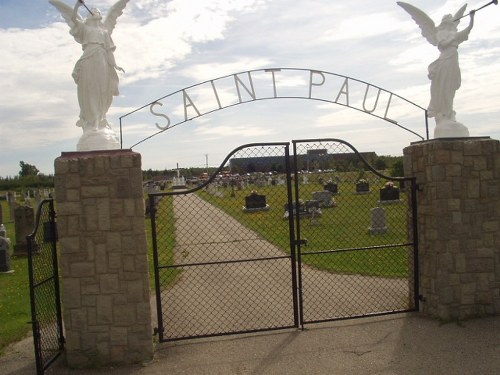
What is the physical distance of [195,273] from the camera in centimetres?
991

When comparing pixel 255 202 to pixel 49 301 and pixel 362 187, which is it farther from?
pixel 49 301

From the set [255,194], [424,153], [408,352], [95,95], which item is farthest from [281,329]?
[255,194]

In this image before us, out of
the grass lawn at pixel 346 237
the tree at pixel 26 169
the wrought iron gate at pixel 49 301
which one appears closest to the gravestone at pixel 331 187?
the grass lawn at pixel 346 237

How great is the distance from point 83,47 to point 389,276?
6239 millimetres

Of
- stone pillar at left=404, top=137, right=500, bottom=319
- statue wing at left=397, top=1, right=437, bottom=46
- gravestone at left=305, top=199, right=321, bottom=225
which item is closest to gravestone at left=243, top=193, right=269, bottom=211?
gravestone at left=305, top=199, right=321, bottom=225

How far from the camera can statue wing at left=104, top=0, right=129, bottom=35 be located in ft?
18.2

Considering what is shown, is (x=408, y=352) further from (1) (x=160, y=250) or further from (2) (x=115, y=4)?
(1) (x=160, y=250)

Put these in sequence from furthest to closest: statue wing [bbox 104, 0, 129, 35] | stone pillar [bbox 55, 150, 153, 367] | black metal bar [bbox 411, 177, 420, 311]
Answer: black metal bar [bbox 411, 177, 420, 311], statue wing [bbox 104, 0, 129, 35], stone pillar [bbox 55, 150, 153, 367]

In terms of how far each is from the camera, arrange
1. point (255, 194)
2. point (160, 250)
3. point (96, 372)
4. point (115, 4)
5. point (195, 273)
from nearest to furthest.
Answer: point (96, 372) → point (115, 4) → point (195, 273) → point (160, 250) → point (255, 194)

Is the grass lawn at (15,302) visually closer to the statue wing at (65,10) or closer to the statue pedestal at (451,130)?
the statue wing at (65,10)

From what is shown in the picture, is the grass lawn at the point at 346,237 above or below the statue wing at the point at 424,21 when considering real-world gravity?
below

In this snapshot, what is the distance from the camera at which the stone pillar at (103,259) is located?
526cm

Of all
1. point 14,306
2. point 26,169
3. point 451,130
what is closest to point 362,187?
point 451,130

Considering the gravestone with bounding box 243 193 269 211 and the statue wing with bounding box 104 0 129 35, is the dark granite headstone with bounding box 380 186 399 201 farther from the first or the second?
the statue wing with bounding box 104 0 129 35
